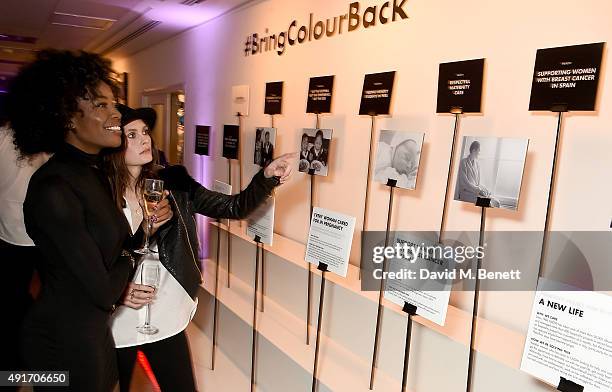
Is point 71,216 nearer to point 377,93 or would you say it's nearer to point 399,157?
point 399,157

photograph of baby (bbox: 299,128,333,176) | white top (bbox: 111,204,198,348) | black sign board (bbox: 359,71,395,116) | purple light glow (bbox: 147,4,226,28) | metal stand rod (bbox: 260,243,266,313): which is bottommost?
metal stand rod (bbox: 260,243,266,313)

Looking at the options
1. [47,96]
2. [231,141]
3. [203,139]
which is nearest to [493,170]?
[47,96]

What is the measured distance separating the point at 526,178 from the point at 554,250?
0.99 ft

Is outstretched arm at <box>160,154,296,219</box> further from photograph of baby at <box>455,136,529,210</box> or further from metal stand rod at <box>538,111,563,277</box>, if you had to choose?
metal stand rod at <box>538,111,563,277</box>

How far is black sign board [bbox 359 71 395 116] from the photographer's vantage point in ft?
7.47

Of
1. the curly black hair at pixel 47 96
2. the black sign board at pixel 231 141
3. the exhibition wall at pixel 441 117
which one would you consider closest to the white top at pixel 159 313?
the curly black hair at pixel 47 96

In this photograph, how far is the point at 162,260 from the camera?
1862 millimetres

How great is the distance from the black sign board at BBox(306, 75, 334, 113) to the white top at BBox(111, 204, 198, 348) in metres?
1.37

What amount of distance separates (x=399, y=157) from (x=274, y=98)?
1435mm

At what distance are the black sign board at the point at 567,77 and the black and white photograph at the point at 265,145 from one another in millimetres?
1888

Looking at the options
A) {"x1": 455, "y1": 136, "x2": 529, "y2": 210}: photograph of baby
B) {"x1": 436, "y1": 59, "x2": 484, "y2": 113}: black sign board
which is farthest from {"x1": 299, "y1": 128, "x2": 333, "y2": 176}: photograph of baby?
{"x1": 455, "y1": 136, "x2": 529, "y2": 210}: photograph of baby

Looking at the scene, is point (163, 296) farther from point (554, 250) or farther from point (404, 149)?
point (554, 250)

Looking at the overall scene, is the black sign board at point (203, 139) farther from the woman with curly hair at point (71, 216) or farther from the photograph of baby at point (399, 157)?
the woman with curly hair at point (71, 216)

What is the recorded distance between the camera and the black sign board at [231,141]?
141 inches
